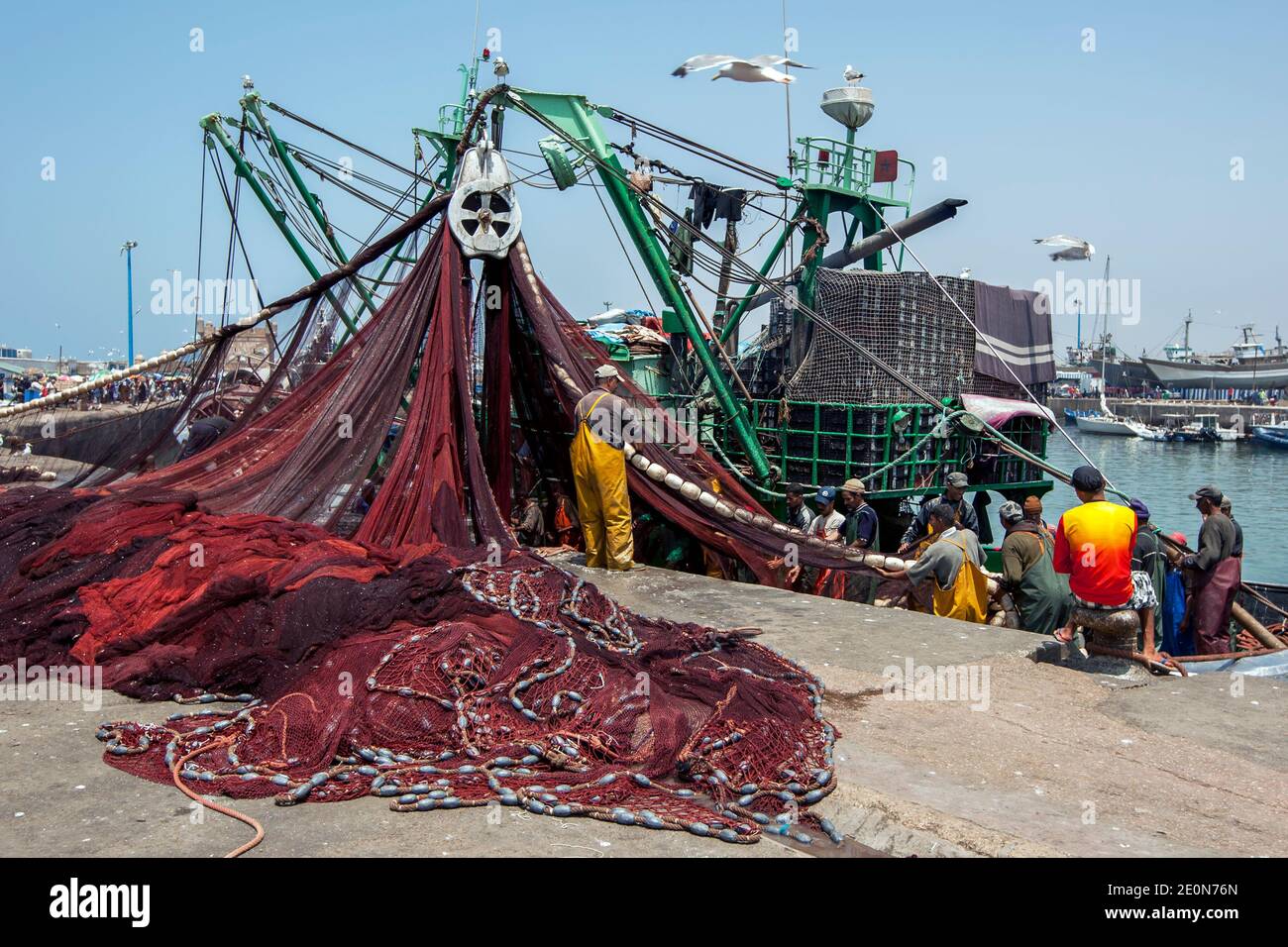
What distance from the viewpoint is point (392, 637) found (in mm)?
5059

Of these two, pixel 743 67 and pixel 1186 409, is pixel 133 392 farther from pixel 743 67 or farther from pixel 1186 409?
pixel 1186 409

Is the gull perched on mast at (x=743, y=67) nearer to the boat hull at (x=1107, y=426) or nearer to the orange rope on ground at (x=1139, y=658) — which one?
the orange rope on ground at (x=1139, y=658)

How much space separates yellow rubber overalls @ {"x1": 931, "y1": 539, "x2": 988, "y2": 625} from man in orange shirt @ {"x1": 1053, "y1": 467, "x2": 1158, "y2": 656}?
1.65m

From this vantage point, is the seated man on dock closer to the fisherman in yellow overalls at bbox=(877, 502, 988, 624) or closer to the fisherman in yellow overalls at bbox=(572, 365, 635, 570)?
the fisherman in yellow overalls at bbox=(877, 502, 988, 624)

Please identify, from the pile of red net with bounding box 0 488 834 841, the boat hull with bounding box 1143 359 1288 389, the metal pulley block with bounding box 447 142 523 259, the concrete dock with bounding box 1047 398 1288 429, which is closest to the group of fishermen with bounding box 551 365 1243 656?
the metal pulley block with bounding box 447 142 523 259

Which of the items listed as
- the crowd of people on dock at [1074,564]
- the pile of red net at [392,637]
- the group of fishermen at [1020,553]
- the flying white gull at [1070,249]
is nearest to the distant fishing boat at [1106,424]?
the flying white gull at [1070,249]

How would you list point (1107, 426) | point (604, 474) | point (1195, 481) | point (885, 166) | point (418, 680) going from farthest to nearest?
1. point (1107, 426)
2. point (1195, 481)
3. point (885, 166)
4. point (604, 474)
5. point (418, 680)

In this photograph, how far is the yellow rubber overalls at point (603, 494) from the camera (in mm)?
8305

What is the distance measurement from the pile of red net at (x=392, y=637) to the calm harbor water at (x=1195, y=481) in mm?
16079

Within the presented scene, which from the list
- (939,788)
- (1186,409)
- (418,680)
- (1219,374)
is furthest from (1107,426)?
(418,680)

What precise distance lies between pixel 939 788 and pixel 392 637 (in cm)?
245

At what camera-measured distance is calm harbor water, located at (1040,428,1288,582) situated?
3138 centimetres

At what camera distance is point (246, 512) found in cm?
732
